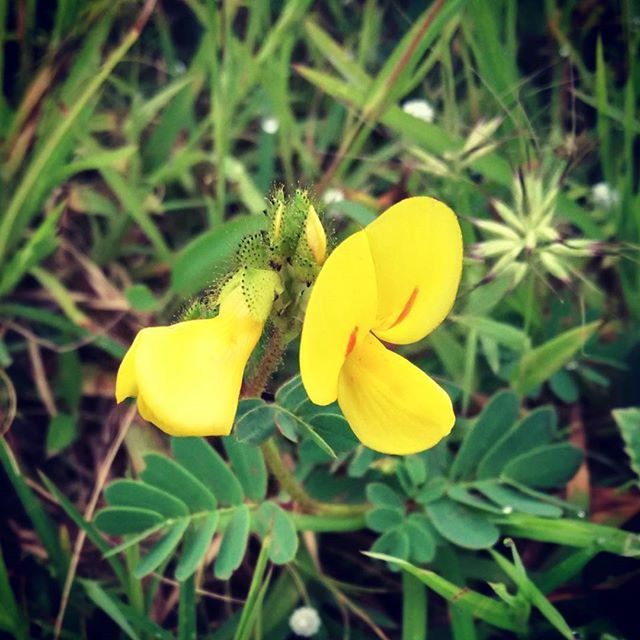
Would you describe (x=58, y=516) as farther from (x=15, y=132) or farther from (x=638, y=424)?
(x=638, y=424)

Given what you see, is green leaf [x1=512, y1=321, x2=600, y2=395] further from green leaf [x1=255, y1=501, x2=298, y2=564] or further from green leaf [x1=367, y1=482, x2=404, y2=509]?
green leaf [x1=255, y1=501, x2=298, y2=564]

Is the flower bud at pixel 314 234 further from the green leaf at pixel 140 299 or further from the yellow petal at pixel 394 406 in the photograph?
the green leaf at pixel 140 299

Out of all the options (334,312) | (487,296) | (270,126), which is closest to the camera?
(334,312)

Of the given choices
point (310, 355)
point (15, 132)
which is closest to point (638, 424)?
point (310, 355)

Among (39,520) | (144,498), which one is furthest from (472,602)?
(39,520)

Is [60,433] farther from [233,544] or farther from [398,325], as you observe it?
[398,325]

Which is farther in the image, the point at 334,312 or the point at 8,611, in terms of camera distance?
the point at 8,611
